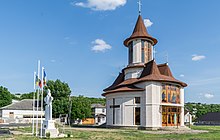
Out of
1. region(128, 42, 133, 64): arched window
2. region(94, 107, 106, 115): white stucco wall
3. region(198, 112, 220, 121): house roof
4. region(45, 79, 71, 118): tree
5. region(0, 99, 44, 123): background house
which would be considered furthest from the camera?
region(198, 112, 220, 121): house roof

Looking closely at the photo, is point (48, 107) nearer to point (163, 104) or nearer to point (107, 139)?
A: point (107, 139)

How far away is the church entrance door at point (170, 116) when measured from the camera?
36125mm

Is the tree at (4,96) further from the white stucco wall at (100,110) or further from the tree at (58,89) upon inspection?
the tree at (58,89)

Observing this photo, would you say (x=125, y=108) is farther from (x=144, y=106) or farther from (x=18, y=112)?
(x=18, y=112)

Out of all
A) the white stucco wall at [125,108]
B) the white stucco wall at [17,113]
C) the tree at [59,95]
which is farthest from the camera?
the white stucco wall at [17,113]

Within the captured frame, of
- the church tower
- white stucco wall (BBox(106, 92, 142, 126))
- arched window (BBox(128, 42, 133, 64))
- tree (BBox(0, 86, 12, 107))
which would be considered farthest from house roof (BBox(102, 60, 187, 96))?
tree (BBox(0, 86, 12, 107))

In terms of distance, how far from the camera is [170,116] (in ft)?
122

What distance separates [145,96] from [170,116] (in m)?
4.82

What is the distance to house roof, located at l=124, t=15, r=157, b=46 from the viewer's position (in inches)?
1641

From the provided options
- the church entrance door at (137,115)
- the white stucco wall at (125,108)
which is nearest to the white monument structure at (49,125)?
the white stucco wall at (125,108)

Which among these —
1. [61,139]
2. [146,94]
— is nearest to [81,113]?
[146,94]

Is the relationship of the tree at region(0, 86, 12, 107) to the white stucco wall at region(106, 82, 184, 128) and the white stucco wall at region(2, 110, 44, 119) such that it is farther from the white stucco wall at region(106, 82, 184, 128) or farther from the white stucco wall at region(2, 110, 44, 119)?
the white stucco wall at region(106, 82, 184, 128)

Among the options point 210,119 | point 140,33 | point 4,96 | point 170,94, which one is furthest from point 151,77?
point 4,96

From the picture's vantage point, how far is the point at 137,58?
4172 cm
